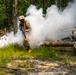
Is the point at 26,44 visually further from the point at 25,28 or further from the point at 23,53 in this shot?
the point at 23,53

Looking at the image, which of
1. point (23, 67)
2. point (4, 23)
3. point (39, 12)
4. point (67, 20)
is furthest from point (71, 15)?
point (4, 23)

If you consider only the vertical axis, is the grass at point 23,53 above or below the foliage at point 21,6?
above

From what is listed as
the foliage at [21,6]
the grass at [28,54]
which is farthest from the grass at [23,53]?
the foliage at [21,6]

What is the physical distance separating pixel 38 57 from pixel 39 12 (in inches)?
192

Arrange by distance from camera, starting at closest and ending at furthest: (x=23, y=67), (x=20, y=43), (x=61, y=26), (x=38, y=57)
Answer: (x=23, y=67)
(x=38, y=57)
(x=20, y=43)
(x=61, y=26)

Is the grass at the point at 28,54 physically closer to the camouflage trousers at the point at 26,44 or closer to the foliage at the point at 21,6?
the camouflage trousers at the point at 26,44

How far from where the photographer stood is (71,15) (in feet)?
62.4

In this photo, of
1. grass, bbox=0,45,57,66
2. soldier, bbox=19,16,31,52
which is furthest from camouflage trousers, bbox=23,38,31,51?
grass, bbox=0,45,57,66

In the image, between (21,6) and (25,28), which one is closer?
(25,28)

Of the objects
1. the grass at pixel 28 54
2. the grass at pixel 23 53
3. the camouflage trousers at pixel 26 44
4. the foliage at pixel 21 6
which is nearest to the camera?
the grass at pixel 28 54

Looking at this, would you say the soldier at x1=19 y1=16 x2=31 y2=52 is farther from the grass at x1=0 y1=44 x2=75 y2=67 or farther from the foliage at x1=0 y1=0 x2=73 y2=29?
the foliage at x1=0 y1=0 x2=73 y2=29

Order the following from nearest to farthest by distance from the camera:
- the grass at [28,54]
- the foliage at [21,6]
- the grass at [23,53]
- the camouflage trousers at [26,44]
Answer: the grass at [28,54] → the grass at [23,53] → the camouflage trousers at [26,44] → the foliage at [21,6]

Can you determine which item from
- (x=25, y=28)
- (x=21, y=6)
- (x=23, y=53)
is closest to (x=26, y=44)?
(x=25, y=28)

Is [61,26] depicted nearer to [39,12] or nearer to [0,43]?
[39,12]
